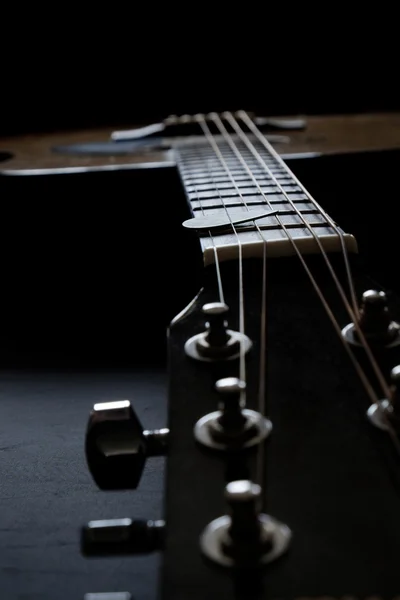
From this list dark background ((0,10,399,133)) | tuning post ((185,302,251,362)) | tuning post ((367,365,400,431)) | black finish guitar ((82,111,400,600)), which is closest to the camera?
black finish guitar ((82,111,400,600))

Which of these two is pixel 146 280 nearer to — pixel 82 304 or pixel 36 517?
pixel 82 304

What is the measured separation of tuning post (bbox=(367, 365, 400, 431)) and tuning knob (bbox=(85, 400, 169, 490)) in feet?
0.54

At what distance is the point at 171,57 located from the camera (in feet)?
9.78

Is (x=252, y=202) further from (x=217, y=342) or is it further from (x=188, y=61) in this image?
(x=188, y=61)

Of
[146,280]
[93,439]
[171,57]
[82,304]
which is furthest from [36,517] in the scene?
[171,57]

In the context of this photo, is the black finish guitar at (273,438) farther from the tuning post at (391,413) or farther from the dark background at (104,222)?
the dark background at (104,222)

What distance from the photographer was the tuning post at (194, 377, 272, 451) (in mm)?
533

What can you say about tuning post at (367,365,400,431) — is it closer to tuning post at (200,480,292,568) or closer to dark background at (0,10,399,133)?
tuning post at (200,480,292,568)

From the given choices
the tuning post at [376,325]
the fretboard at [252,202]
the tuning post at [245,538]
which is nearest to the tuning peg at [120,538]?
the tuning post at [245,538]

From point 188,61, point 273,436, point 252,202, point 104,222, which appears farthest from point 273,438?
point 188,61

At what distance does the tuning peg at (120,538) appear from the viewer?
1.78 ft

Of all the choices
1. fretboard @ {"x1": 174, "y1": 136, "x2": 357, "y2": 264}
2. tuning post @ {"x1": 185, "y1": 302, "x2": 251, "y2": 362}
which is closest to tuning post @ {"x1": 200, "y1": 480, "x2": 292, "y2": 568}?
tuning post @ {"x1": 185, "y1": 302, "x2": 251, "y2": 362}

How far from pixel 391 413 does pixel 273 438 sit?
0.09 meters

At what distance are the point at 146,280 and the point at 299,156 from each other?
0.48 metres
